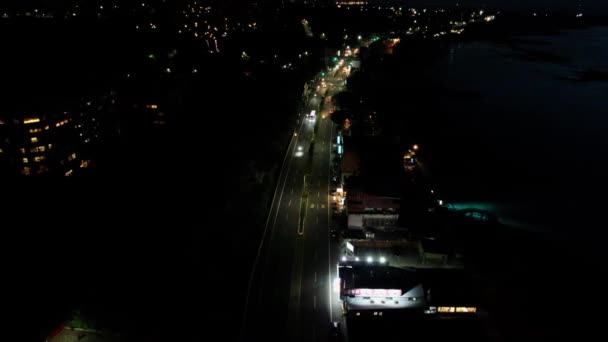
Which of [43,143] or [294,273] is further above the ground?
[43,143]

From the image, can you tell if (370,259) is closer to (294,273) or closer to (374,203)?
(294,273)

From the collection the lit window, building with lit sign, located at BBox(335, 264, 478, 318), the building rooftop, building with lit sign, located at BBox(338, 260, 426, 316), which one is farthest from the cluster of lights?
the lit window

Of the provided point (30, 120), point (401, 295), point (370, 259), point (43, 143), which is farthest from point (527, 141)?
point (30, 120)

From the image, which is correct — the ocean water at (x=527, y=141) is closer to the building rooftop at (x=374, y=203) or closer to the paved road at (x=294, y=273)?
the building rooftop at (x=374, y=203)

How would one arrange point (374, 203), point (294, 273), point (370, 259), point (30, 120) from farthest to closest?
point (30, 120), point (374, 203), point (370, 259), point (294, 273)

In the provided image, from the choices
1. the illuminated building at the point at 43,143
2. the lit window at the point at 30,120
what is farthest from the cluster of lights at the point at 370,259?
the lit window at the point at 30,120

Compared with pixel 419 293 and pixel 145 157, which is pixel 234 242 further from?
pixel 145 157
